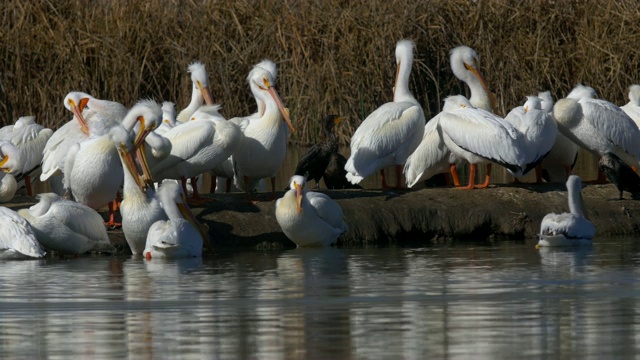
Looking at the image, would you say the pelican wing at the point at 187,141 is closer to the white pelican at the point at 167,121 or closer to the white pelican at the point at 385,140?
the white pelican at the point at 167,121

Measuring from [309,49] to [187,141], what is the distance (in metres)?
7.29

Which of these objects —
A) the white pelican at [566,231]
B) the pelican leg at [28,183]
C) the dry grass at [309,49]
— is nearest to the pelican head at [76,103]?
the pelican leg at [28,183]

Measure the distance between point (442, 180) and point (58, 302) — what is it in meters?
6.78

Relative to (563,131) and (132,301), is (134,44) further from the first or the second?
(132,301)

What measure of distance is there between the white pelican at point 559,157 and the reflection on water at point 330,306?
299 centimetres

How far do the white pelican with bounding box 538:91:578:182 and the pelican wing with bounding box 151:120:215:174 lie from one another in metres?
3.23

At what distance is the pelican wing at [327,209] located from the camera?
10.3m

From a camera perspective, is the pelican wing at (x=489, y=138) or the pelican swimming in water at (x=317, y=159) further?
the pelican swimming in water at (x=317, y=159)

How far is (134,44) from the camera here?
18562 mm

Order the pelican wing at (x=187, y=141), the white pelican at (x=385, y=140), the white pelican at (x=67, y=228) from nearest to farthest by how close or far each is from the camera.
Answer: the white pelican at (x=67, y=228) → the pelican wing at (x=187, y=141) → the white pelican at (x=385, y=140)

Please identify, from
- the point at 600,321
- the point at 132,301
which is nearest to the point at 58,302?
the point at 132,301

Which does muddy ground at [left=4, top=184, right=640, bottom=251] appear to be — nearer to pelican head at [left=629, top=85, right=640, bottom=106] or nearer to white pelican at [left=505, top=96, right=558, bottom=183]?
white pelican at [left=505, top=96, right=558, bottom=183]

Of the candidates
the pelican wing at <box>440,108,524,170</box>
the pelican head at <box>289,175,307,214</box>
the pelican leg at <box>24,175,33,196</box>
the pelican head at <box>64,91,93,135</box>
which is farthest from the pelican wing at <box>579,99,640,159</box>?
the pelican leg at <box>24,175,33,196</box>

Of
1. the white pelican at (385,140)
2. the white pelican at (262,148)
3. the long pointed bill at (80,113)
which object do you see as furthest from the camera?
the long pointed bill at (80,113)
